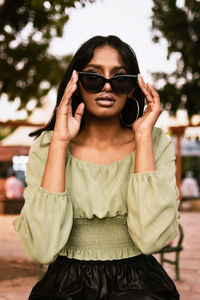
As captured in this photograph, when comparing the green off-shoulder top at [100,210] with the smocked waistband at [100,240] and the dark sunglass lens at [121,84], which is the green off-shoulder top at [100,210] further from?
the dark sunglass lens at [121,84]

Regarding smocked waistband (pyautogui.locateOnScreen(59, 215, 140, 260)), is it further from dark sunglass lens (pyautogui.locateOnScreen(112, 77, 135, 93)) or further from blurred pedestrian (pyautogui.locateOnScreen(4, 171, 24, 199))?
blurred pedestrian (pyautogui.locateOnScreen(4, 171, 24, 199))

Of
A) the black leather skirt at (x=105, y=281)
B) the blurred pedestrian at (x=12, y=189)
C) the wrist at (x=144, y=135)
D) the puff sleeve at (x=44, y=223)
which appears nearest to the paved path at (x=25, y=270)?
the black leather skirt at (x=105, y=281)

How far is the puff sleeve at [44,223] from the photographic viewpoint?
1.85m

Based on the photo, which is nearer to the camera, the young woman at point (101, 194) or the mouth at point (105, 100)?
the young woman at point (101, 194)

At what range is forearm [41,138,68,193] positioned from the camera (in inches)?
75.2

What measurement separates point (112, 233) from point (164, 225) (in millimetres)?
245

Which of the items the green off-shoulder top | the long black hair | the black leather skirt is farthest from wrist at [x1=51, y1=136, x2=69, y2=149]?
the black leather skirt

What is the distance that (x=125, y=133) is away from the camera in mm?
2277

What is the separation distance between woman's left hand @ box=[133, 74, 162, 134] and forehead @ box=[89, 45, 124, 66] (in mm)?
126

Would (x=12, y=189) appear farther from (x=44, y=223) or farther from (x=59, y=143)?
(x=44, y=223)

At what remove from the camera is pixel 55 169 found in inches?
76.1

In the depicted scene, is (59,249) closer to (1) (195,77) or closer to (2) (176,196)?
(2) (176,196)

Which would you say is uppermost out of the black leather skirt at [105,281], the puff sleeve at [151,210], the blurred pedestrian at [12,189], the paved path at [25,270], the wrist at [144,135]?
the wrist at [144,135]

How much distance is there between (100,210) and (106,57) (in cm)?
68
